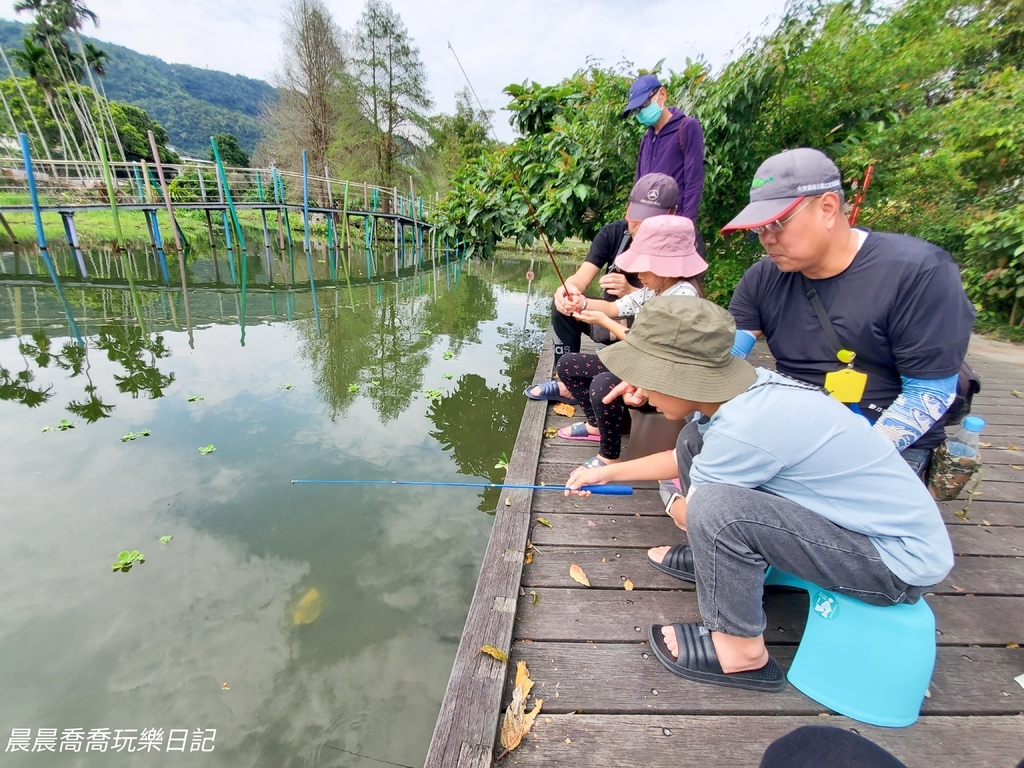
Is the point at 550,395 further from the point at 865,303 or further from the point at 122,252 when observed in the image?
the point at 122,252

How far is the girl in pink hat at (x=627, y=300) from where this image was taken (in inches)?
85.0

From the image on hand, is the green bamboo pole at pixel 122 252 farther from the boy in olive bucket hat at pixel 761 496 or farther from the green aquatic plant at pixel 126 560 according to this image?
the boy in olive bucket hat at pixel 761 496

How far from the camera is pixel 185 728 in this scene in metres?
1.74

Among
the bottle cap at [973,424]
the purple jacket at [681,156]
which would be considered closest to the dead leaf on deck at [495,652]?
the bottle cap at [973,424]

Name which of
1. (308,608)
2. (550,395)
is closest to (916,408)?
(550,395)

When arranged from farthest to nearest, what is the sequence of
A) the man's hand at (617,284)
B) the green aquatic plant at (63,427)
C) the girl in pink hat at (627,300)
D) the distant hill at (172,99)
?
the distant hill at (172,99) < the green aquatic plant at (63,427) < the man's hand at (617,284) < the girl in pink hat at (627,300)

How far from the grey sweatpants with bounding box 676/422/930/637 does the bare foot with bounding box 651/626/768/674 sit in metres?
0.05

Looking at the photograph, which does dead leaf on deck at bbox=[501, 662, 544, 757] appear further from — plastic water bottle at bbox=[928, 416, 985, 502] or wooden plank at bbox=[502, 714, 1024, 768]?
plastic water bottle at bbox=[928, 416, 985, 502]

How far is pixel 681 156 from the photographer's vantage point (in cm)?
307

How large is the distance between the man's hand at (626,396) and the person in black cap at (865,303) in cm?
64

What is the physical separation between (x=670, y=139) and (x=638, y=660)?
300 centimetres

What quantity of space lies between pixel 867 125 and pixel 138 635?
6.86 metres

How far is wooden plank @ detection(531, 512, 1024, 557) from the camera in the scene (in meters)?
1.98

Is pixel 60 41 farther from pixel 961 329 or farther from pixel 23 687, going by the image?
pixel 961 329
